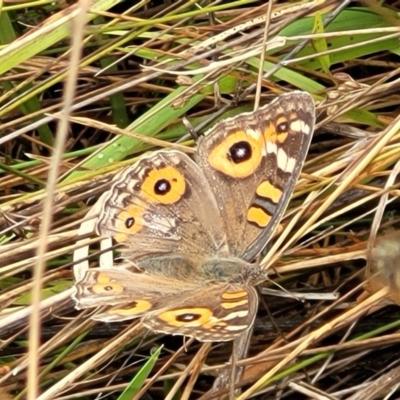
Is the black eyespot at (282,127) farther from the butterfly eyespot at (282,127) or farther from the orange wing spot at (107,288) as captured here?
the orange wing spot at (107,288)

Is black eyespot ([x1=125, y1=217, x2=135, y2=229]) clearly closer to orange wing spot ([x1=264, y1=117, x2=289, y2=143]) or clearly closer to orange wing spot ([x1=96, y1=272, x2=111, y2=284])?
orange wing spot ([x1=96, y1=272, x2=111, y2=284])

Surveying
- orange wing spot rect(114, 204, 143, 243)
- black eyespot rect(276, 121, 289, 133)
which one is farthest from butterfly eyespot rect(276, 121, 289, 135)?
orange wing spot rect(114, 204, 143, 243)

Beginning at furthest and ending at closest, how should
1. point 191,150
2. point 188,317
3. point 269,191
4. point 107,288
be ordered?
point 191,150
point 269,191
point 107,288
point 188,317

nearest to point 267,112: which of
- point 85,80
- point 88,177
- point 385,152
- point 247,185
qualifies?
point 247,185

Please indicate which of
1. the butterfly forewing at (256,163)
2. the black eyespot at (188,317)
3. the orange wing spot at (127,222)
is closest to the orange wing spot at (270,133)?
the butterfly forewing at (256,163)

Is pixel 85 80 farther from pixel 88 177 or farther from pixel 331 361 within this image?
pixel 331 361

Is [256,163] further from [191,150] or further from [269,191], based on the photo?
[191,150]

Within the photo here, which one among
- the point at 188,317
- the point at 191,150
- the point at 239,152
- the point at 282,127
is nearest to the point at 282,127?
the point at 282,127
